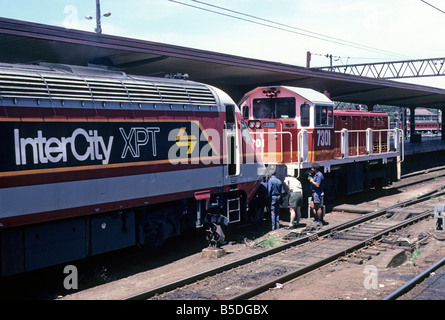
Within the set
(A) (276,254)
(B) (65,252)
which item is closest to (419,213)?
(A) (276,254)

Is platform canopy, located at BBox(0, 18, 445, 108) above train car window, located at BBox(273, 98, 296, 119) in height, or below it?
above

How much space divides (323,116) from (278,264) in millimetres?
7665

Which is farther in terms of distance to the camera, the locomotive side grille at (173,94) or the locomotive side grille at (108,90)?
the locomotive side grille at (173,94)

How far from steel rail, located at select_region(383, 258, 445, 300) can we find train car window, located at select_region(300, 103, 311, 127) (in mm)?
7118

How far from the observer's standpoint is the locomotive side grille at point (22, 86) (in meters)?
7.22

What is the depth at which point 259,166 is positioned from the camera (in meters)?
12.7

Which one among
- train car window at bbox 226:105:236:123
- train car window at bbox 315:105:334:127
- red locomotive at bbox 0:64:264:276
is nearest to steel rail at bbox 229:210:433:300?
red locomotive at bbox 0:64:264:276

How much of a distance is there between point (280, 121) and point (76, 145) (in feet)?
27.0

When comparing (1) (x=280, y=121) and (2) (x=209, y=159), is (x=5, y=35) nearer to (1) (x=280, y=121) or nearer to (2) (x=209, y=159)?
(2) (x=209, y=159)

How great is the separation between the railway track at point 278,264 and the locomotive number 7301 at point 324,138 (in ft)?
10.5

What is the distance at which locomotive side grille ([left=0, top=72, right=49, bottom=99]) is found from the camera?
7.22 metres

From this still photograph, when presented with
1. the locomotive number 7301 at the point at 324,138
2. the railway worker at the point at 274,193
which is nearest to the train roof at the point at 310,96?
the locomotive number 7301 at the point at 324,138

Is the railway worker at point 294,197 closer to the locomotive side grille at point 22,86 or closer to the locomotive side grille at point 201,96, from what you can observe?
the locomotive side grille at point 201,96

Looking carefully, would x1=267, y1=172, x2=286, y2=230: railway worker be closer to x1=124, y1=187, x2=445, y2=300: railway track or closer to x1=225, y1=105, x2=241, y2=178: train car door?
x1=124, y1=187, x2=445, y2=300: railway track
